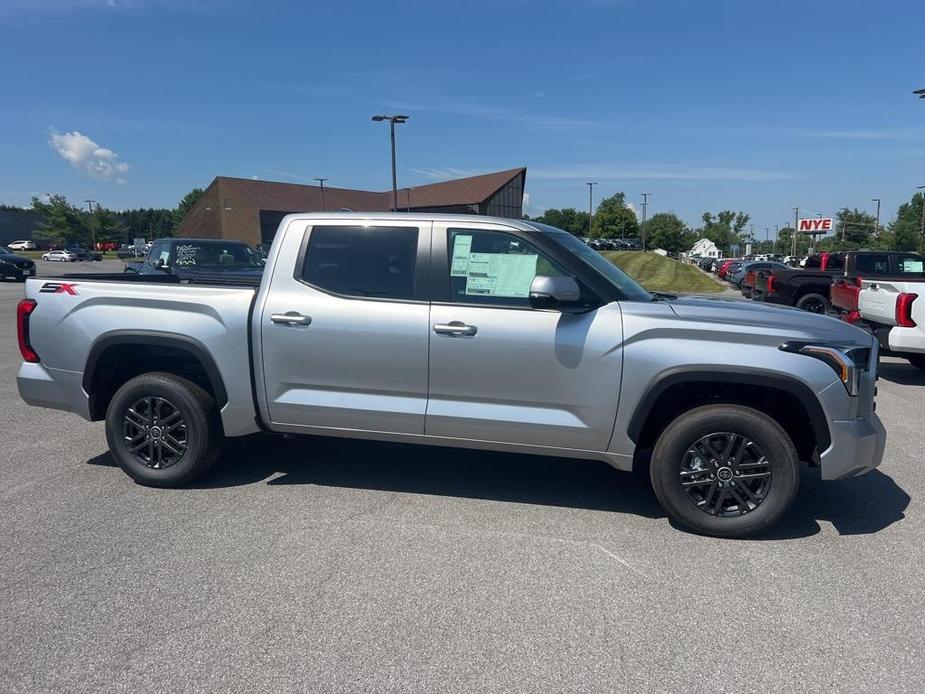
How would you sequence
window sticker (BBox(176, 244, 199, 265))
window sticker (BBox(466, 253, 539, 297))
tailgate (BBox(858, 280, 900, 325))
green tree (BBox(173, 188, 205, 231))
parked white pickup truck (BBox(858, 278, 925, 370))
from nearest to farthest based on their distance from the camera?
window sticker (BBox(466, 253, 539, 297)), parked white pickup truck (BBox(858, 278, 925, 370)), tailgate (BBox(858, 280, 900, 325)), window sticker (BBox(176, 244, 199, 265)), green tree (BBox(173, 188, 205, 231))

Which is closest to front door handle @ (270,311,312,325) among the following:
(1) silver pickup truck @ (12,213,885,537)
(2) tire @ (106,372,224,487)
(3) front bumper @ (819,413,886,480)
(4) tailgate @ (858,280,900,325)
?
(1) silver pickup truck @ (12,213,885,537)

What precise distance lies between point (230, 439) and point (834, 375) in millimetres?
4757

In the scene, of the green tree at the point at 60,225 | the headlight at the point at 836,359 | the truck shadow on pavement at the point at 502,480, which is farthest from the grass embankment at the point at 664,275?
the green tree at the point at 60,225

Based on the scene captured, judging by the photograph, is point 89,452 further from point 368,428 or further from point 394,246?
point 394,246

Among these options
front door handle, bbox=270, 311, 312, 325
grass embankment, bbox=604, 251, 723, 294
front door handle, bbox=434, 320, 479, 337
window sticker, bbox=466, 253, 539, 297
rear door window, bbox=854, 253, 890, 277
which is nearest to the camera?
front door handle, bbox=434, 320, 479, 337

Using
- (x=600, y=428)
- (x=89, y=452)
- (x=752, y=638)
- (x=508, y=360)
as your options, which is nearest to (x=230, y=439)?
(x=89, y=452)

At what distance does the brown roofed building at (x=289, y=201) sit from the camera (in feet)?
233

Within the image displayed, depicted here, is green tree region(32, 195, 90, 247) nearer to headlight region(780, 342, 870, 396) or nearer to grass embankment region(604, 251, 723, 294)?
grass embankment region(604, 251, 723, 294)

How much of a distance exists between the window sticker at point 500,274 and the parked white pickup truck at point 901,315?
6.68m

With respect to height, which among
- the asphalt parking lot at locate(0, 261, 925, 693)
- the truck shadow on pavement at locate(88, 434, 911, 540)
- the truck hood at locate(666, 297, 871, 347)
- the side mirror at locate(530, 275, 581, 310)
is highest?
the side mirror at locate(530, 275, 581, 310)

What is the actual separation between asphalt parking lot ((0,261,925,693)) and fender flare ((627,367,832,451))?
0.71 meters

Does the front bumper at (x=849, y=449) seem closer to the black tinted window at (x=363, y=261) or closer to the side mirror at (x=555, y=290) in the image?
the side mirror at (x=555, y=290)

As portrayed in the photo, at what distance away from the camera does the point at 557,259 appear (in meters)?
4.41

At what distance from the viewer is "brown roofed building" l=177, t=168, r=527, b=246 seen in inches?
2795
